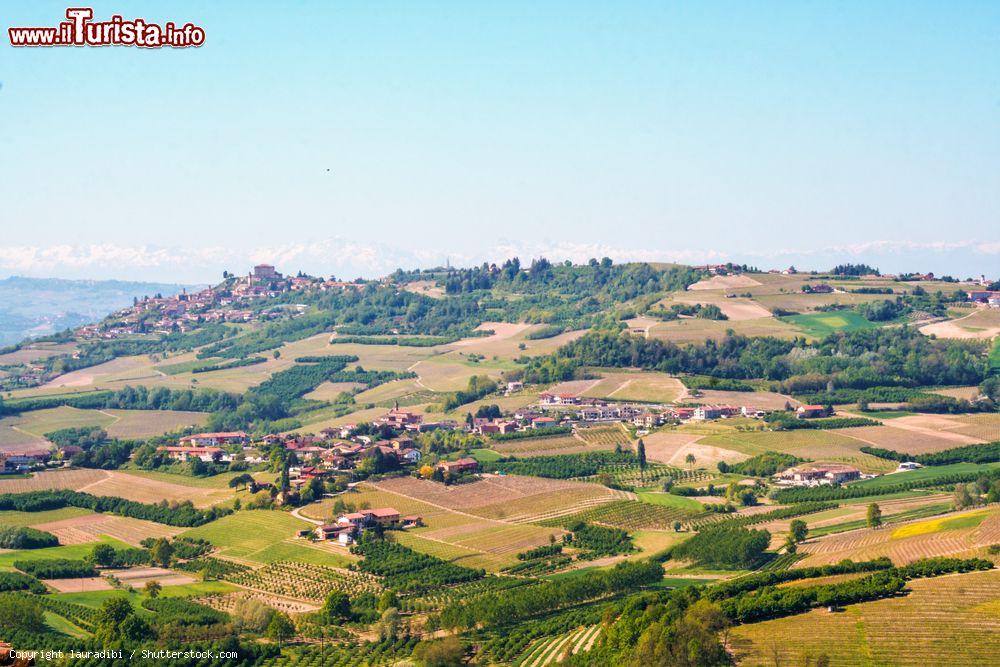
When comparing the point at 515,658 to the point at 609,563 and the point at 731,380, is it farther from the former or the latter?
the point at 731,380

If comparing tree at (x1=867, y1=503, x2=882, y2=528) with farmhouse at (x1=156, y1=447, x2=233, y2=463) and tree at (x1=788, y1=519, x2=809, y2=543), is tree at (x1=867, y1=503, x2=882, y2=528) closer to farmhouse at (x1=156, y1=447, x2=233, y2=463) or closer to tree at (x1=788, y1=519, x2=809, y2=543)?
tree at (x1=788, y1=519, x2=809, y2=543)

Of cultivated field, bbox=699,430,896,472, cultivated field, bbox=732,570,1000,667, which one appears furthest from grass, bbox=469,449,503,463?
cultivated field, bbox=732,570,1000,667

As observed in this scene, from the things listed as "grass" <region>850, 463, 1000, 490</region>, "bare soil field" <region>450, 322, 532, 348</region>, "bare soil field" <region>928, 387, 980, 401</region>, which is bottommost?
"grass" <region>850, 463, 1000, 490</region>

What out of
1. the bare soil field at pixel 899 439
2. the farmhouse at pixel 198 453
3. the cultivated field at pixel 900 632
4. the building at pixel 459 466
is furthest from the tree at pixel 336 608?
the bare soil field at pixel 899 439

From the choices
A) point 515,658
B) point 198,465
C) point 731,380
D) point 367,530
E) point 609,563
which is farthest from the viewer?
point 731,380

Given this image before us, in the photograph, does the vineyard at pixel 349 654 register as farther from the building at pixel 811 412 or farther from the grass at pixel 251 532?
the building at pixel 811 412

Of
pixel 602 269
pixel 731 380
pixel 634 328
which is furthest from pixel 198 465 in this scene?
pixel 602 269

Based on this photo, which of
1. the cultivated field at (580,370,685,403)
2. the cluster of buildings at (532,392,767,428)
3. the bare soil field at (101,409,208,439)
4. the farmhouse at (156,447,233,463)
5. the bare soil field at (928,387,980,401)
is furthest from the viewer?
the bare soil field at (101,409,208,439)
